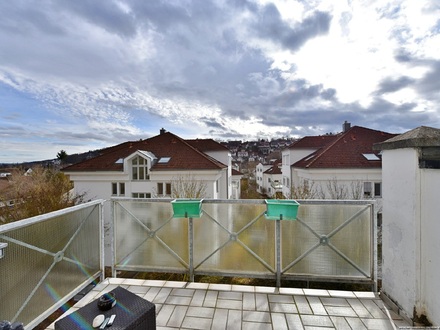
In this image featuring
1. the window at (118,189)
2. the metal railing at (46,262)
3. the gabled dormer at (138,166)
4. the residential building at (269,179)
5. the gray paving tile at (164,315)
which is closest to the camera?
the metal railing at (46,262)

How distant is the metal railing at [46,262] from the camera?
1.99 meters

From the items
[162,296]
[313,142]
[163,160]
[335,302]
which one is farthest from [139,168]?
[313,142]

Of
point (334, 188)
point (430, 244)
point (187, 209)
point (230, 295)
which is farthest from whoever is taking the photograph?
point (334, 188)

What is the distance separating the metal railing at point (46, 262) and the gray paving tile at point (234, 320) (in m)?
1.99

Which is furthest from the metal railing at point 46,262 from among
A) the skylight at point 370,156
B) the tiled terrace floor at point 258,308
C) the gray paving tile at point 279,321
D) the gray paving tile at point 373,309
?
the skylight at point 370,156

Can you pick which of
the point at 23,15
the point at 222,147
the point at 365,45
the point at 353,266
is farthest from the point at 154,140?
the point at 353,266

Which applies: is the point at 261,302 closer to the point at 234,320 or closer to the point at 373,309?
the point at 234,320

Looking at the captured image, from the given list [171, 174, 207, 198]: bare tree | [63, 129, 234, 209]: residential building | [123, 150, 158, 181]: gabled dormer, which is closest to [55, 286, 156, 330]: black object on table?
[171, 174, 207, 198]: bare tree

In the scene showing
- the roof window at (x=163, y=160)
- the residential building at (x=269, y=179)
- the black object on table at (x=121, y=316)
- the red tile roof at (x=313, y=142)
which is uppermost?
the red tile roof at (x=313, y=142)

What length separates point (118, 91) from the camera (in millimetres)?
12383

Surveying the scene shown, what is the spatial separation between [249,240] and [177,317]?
4.42 ft

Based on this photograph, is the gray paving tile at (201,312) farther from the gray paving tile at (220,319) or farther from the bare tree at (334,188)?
the bare tree at (334,188)

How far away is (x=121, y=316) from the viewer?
1.59 m

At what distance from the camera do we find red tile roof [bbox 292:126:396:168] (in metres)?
15.3
